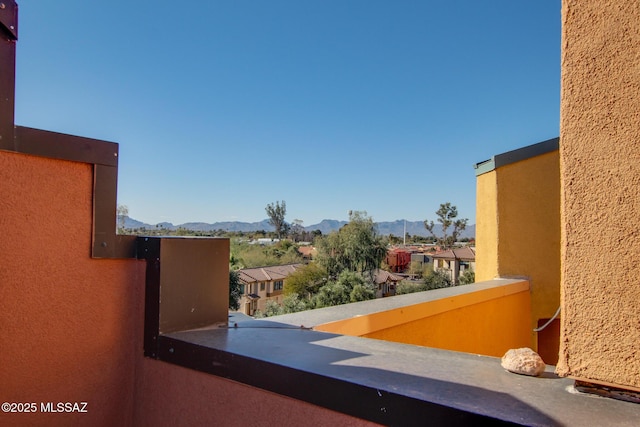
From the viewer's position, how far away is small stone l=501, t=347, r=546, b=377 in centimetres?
105

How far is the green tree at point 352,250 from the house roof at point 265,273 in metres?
2.39

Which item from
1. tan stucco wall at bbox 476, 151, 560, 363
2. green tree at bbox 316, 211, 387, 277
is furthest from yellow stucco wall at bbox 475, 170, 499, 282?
green tree at bbox 316, 211, 387, 277

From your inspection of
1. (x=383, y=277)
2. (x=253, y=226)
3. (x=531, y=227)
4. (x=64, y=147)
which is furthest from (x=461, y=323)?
(x=253, y=226)

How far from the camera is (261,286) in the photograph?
1024 inches

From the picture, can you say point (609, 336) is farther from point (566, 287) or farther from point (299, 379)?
point (299, 379)

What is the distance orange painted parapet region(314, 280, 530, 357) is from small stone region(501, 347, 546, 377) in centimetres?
94

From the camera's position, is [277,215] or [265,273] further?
[277,215]

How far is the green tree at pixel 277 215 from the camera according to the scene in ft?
182

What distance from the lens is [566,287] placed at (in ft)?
2.99

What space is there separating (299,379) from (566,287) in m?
0.78

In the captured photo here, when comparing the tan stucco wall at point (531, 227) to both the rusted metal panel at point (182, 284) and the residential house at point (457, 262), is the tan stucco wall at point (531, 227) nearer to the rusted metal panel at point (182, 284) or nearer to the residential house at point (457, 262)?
the rusted metal panel at point (182, 284)

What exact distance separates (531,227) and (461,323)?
1.70m

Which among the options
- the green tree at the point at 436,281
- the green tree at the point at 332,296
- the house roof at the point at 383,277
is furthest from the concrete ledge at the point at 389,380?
the house roof at the point at 383,277

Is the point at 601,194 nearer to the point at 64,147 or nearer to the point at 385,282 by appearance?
the point at 64,147
